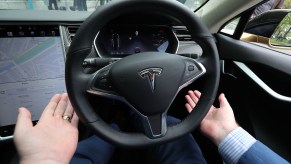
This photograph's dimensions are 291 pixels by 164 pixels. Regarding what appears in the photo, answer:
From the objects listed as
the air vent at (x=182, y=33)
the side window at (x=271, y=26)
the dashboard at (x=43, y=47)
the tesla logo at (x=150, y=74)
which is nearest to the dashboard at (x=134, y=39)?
the dashboard at (x=43, y=47)

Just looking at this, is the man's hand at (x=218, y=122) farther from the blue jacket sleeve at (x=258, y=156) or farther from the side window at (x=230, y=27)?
the side window at (x=230, y=27)

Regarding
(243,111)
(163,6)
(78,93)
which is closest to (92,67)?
(78,93)

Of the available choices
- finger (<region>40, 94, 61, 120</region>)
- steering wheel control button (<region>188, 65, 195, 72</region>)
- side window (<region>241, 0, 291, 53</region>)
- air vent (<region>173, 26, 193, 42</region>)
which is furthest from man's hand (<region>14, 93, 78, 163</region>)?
side window (<region>241, 0, 291, 53</region>)

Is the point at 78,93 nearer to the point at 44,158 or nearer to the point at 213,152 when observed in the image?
the point at 44,158

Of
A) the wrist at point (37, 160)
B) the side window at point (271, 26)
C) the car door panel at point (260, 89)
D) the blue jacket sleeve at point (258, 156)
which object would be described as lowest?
the car door panel at point (260, 89)

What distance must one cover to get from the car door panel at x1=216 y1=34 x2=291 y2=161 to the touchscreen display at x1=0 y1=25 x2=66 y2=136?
2.93 feet

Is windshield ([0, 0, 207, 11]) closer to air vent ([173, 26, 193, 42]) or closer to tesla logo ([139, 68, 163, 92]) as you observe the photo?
air vent ([173, 26, 193, 42])

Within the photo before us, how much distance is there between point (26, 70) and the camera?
1.06 m

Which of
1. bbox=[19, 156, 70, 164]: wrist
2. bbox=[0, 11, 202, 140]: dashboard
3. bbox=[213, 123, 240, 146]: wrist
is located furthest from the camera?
bbox=[0, 11, 202, 140]: dashboard

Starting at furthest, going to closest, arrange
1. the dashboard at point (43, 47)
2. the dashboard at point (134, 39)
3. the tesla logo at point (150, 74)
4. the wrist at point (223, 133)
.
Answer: the dashboard at point (134, 39) < the dashboard at point (43, 47) < the wrist at point (223, 133) < the tesla logo at point (150, 74)

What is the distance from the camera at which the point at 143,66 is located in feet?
2.36

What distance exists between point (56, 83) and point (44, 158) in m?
0.57

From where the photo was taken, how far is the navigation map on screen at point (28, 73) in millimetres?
1006

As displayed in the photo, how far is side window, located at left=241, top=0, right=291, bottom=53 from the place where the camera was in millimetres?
1310
